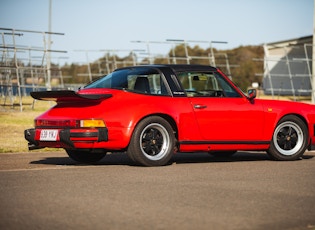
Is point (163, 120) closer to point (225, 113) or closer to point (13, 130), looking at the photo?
point (225, 113)

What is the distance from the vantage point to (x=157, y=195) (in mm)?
6562

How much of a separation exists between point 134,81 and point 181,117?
845 mm

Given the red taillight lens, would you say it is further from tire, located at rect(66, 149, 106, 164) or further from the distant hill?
the distant hill

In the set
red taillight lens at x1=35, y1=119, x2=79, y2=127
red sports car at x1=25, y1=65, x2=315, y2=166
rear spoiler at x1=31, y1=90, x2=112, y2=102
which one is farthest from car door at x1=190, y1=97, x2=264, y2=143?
red taillight lens at x1=35, y1=119, x2=79, y2=127

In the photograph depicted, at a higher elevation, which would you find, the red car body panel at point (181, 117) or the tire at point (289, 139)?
the red car body panel at point (181, 117)

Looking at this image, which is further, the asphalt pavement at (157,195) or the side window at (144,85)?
the side window at (144,85)

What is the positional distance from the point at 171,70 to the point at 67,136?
198 centimetres

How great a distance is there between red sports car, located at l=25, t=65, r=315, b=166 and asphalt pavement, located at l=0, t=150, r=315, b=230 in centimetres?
32

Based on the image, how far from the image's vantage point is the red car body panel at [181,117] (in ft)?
29.4

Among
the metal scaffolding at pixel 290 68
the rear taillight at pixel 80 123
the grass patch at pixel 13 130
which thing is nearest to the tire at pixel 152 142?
the rear taillight at pixel 80 123

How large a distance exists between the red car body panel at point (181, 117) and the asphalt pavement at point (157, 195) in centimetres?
34

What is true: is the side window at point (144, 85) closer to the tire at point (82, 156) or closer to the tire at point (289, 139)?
the tire at point (82, 156)

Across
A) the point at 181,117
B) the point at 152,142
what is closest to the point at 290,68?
the point at 181,117

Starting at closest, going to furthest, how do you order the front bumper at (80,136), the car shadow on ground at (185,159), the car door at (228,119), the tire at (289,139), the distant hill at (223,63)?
the front bumper at (80,136) → the car door at (228,119) → the car shadow on ground at (185,159) → the tire at (289,139) → the distant hill at (223,63)
